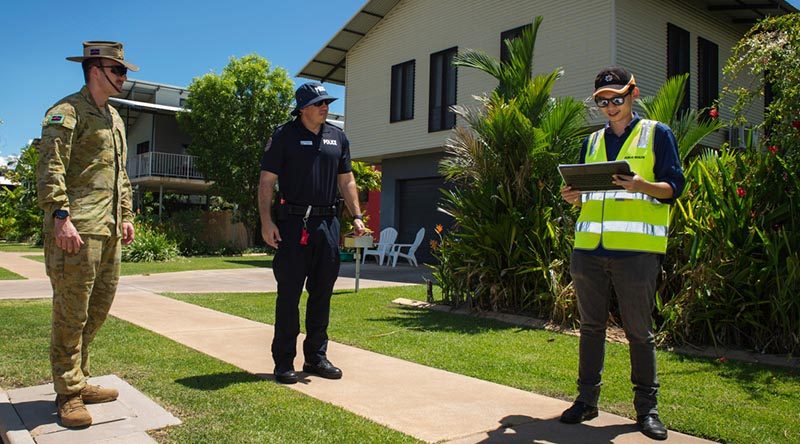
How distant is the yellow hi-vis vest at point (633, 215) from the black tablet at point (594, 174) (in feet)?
0.51

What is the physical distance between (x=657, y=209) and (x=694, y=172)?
3625 mm

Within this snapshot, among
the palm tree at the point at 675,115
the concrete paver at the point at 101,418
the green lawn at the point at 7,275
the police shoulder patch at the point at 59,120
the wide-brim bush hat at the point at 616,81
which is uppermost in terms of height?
the palm tree at the point at 675,115

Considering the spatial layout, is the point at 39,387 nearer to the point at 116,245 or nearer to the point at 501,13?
the point at 116,245

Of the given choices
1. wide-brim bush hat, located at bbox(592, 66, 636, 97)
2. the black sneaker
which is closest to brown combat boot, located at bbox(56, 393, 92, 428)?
the black sneaker

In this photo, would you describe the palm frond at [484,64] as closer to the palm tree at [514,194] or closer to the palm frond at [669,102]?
the palm tree at [514,194]

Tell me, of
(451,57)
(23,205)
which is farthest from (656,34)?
(23,205)

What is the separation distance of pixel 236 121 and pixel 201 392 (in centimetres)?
2083

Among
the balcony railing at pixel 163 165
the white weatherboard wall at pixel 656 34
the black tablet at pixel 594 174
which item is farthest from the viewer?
the balcony railing at pixel 163 165

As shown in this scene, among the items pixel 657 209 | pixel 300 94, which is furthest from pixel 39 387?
pixel 657 209

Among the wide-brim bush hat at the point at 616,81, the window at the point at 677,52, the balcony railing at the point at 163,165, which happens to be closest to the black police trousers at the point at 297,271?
the wide-brim bush hat at the point at 616,81

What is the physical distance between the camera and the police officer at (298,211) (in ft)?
15.7

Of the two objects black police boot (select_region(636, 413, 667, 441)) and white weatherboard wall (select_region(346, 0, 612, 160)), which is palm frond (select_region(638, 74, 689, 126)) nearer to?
black police boot (select_region(636, 413, 667, 441))

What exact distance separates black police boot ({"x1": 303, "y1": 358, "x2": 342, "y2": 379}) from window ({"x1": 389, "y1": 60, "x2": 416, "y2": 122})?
13.6 meters

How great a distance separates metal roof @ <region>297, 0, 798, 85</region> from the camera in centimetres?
1511
